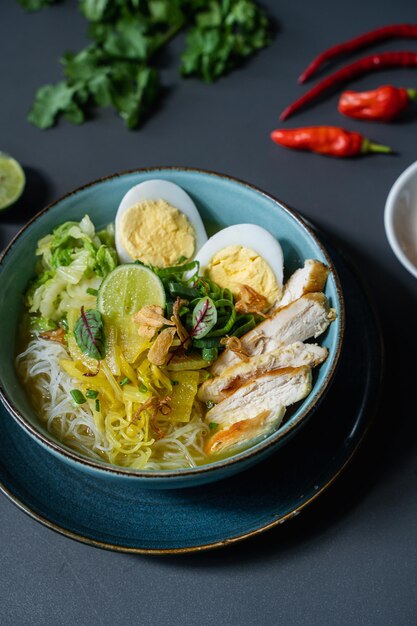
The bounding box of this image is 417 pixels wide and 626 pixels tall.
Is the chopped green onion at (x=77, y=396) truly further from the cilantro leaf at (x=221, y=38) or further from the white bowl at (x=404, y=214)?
the cilantro leaf at (x=221, y=38)

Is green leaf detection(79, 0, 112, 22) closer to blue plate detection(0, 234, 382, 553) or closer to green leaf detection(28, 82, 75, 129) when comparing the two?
green leaf detection(28, 82, 75, 129)

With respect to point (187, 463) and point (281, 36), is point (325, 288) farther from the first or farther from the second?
point (281, 36)

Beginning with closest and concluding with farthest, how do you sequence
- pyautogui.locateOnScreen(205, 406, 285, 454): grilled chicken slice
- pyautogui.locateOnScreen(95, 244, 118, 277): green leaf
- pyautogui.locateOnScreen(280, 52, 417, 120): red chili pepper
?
pyautogui.locateOnScreen(205, 406, 285, 454): grilled chicken slice
pyautogui.locateOnScreen(95, 244, 118, 277): green leaf
pyautogui.locateOnScreen(280, 52, 417, 120): red chili pepper

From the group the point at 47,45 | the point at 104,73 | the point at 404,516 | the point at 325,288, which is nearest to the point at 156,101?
the point at 104,73

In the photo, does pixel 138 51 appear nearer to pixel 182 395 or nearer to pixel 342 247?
pixel 342 247

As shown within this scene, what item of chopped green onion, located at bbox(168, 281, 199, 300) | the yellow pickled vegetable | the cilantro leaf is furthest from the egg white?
the cilantro leaf
